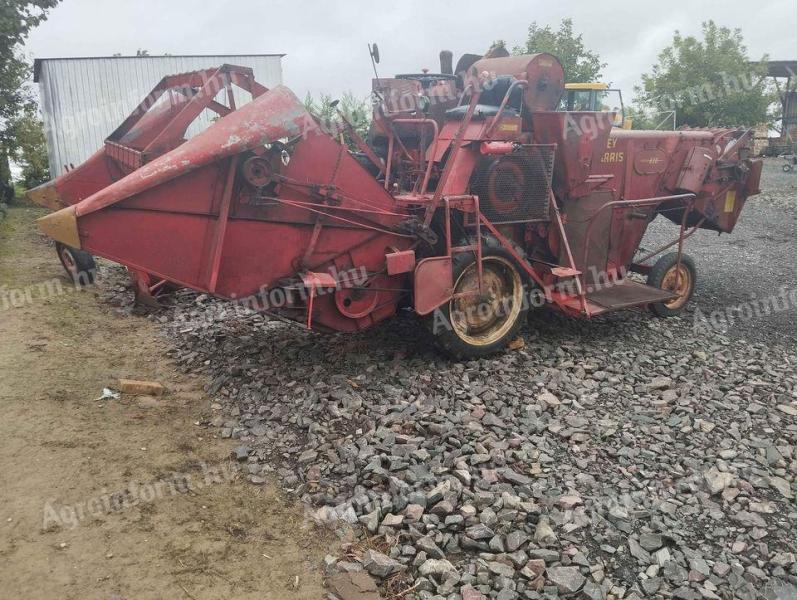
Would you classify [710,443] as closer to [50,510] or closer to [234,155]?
[234,155]

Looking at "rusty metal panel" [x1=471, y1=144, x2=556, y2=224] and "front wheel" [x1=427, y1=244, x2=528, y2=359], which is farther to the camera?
"rusty metal panel" [x1=471, y1=144, x2=556, y2=224]

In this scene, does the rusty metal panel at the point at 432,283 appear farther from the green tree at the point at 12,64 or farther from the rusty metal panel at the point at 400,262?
the green tree at the point at 12,64

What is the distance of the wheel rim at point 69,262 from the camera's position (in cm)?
713

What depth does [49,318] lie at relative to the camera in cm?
586

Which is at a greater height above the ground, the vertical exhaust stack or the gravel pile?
the vertical exhaust stack

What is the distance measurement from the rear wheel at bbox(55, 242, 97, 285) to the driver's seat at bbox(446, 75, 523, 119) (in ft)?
15.4

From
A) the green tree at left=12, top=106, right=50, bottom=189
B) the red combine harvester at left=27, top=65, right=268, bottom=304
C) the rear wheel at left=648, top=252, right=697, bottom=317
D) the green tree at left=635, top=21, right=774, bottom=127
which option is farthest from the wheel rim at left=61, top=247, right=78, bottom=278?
the green tree at left=635, top=21, right=774, bottom=127

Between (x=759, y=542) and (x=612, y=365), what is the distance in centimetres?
217

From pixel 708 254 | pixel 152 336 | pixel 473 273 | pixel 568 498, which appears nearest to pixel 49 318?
pixel 152 336

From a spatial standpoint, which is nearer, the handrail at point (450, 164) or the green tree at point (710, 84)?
the handrail at point (450, 164)

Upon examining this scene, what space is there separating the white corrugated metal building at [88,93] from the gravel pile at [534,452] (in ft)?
38.8

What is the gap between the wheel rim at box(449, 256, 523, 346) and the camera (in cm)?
500

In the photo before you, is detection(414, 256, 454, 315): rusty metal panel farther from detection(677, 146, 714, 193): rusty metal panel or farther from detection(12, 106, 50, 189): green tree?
detection(12, 106, 50, 189): green tree

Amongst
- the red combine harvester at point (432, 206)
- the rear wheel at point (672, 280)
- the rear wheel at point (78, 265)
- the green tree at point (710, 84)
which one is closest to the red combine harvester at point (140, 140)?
the red combine harvester at point (432, 206)
